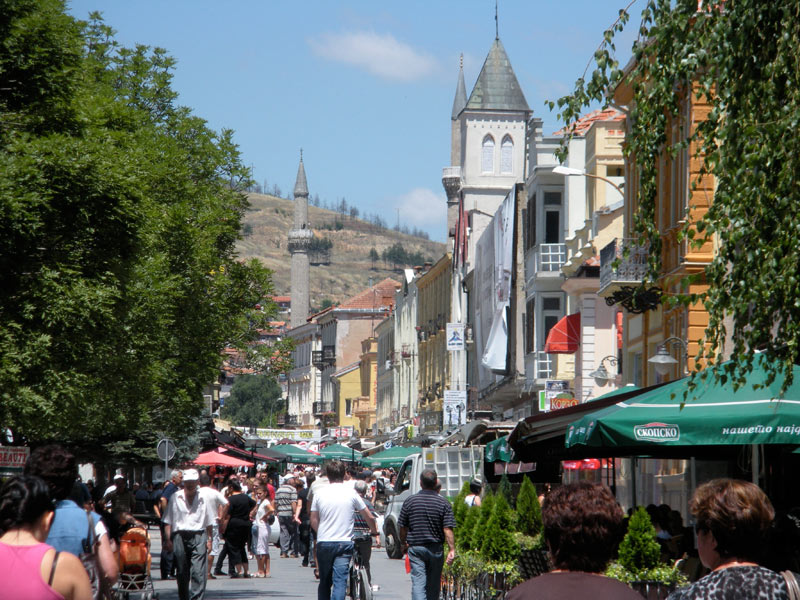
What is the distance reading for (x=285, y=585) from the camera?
71.4 ft

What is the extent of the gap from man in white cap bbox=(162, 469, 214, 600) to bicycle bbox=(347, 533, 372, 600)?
1.72 m

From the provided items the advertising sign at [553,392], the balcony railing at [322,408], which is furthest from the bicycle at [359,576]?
the balcony railing at [322,408]

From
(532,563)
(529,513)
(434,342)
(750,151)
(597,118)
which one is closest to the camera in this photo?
(750,151)

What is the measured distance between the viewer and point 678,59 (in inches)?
360

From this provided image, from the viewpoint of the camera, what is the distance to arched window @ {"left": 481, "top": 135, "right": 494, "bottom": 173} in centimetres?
7509

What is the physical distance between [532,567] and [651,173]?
4975 millimetres

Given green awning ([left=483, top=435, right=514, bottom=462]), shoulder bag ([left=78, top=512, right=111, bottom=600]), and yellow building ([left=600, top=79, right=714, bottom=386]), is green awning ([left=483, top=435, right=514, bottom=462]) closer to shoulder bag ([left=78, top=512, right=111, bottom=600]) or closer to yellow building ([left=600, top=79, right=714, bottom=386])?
yellow building ([left=600, top=79, right=714, bottom=386])

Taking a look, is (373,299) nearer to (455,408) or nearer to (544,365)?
(455,408)

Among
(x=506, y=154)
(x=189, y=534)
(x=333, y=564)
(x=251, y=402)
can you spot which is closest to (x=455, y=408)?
(x=506, y=154)

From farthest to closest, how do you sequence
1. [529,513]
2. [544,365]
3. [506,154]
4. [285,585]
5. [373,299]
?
[373,299] → [506,154] → [544,365] → [285,585] → [529,513]

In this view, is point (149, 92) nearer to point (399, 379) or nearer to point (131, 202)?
point (131, 202)

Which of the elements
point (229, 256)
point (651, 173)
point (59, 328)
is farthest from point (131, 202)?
point (229, 256)

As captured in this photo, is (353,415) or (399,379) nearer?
(399,379)

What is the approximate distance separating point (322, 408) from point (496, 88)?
59091mm
